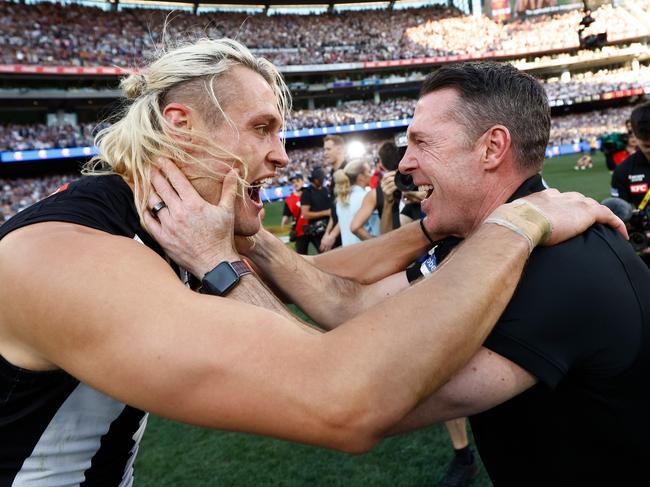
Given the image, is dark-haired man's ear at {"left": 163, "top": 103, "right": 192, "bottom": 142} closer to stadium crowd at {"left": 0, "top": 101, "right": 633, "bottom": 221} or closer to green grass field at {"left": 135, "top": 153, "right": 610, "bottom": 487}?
green grass field at {"left": 135, "top": 153, "right": 610, "bottom": 487}

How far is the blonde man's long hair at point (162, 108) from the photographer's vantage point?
1.78 meters

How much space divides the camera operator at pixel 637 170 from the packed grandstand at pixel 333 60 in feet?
103

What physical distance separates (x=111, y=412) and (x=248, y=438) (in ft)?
10.1

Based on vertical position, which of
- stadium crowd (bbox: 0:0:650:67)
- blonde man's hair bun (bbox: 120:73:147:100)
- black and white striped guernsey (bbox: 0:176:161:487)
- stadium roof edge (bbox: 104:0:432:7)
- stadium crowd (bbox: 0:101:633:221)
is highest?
stadium roof edge (bbox: 104:0:432:7)

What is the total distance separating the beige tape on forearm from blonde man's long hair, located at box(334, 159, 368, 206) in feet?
18.2

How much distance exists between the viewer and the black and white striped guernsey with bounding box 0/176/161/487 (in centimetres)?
145

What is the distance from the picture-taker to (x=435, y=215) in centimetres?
220

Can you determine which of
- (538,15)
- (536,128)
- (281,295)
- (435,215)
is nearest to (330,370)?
(435,215)

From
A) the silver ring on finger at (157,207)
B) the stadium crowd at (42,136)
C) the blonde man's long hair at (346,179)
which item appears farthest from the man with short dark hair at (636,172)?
the stadium crowd at (42,136)

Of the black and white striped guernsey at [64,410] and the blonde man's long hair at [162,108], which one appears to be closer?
the black and white striped guernsey at [64,410]

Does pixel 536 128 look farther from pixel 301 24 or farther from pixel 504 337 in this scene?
pixel 301 24

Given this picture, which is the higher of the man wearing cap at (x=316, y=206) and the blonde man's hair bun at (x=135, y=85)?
the blonde man's hair bun at (x=135, y=85)

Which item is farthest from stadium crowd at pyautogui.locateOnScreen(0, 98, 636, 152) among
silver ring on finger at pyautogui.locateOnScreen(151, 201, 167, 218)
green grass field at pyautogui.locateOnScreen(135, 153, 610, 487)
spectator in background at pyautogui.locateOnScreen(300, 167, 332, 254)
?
silver ring on finger at pyautogui.locateOnScreen(151, 201, 167, 218)

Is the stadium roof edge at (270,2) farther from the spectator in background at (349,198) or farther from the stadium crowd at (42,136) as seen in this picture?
the spectator in background at (349,198)
